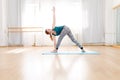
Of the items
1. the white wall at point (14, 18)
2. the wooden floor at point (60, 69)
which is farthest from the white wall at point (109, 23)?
the wooden floor at point (60, 69)

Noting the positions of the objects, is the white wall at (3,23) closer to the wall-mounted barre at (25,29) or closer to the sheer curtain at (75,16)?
the wall-mounted barre at (25,29)

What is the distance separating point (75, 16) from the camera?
10.0 meters

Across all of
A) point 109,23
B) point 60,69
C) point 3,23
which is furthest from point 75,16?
point 60,69

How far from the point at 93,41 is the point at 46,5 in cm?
237

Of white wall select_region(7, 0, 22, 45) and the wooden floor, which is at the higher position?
white wall select_region(7, 0, 22, 45)

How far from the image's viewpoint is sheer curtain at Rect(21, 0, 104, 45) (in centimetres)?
1001

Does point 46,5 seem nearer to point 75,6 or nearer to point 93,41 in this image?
point 75,6

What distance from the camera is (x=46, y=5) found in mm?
10070

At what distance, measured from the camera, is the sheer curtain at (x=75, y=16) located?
10.0 m

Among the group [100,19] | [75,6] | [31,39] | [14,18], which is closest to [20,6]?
[14,18]

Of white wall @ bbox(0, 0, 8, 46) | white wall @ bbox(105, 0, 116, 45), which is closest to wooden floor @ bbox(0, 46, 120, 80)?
white wall @ bbox(105, 0, 116, 45)

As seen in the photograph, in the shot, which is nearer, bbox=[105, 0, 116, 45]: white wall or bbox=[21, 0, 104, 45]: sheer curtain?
bbox=[105, 0, 116, 45]: white wall

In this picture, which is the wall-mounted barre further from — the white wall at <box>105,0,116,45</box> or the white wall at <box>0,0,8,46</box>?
the white wall at <box>105,0,116,45</box>

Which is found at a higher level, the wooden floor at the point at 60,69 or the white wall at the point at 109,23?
the white wall at the point at 109,23
